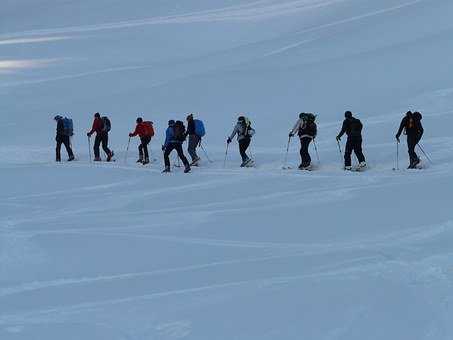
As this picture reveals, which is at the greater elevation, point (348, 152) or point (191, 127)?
point (191, 127)

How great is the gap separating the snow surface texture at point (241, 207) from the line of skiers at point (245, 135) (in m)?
0.39

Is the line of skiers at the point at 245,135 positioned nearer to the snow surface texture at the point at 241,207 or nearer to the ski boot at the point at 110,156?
the ski boot at the point at 110,156

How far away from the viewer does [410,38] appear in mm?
28281

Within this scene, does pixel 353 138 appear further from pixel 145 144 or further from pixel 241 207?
pixel 145 144

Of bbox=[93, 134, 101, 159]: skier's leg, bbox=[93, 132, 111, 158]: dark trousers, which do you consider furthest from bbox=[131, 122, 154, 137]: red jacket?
bbox=[93, 134, 101, 159]: skier's leg

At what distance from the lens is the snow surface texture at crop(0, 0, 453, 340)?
7453 millimetres

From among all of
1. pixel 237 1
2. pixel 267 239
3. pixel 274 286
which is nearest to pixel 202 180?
pixel 267 239

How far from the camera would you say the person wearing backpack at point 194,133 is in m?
16.0

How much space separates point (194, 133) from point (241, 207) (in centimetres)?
443

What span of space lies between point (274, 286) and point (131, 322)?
5.32ft

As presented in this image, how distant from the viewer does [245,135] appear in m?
15.5

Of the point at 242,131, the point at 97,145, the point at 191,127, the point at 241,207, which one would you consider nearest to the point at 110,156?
the point at 97,145

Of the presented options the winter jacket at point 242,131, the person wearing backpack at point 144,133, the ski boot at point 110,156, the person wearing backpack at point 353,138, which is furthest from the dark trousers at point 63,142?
the person wearing backpack at point 353,138

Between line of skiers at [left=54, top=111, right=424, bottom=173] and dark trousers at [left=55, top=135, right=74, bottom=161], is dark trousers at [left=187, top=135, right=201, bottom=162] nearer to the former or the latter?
line of skiers at [left=54, top=111, right=424, bottom=173]
